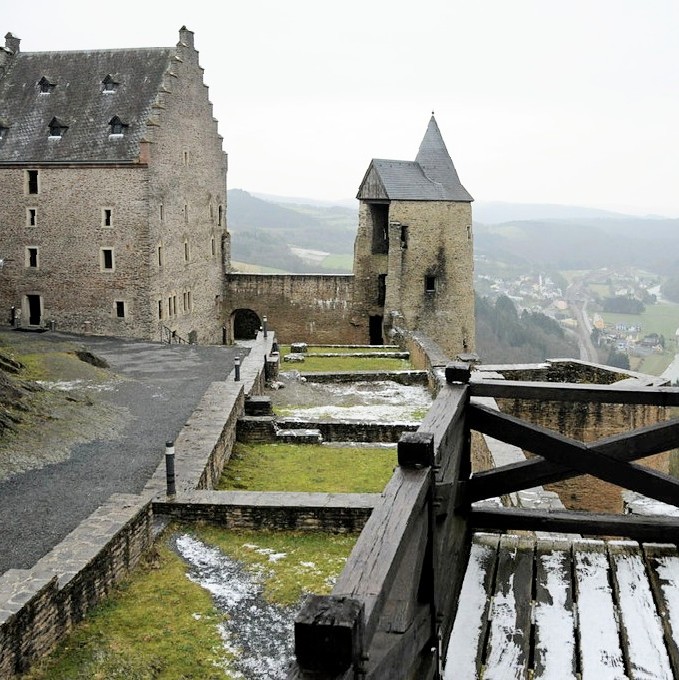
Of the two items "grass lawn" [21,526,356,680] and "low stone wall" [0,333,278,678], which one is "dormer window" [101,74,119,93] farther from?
"grass lawn" [21,526,356,680]

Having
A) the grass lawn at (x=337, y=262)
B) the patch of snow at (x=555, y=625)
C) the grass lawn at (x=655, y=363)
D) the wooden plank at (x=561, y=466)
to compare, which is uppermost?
the wooden plank at (x=561, y=466)

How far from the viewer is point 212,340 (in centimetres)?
4028

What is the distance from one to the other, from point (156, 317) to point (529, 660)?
102ft

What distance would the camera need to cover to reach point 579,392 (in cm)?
527

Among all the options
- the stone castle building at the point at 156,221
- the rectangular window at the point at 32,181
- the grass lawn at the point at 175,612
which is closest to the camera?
the grass lawn at the point at 175,612

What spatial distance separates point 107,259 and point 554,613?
31.1 metres

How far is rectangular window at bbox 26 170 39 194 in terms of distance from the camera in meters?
33.4

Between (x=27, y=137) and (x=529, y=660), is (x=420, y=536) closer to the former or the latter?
(x=529, y=660)

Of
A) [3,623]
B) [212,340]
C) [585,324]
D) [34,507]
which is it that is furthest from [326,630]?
[585,324]

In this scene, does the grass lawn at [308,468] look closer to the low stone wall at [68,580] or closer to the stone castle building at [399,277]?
the low stone wall at [68,580]

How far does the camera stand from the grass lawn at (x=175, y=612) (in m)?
7.11

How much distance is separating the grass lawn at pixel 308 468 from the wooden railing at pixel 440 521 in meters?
8.41

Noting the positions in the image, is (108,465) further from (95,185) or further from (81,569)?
(95,185)

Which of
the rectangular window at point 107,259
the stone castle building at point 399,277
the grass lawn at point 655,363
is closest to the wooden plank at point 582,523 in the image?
the rectangular window at point 107,259
